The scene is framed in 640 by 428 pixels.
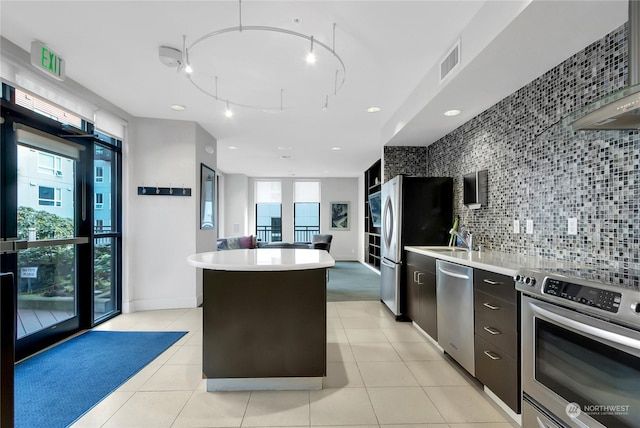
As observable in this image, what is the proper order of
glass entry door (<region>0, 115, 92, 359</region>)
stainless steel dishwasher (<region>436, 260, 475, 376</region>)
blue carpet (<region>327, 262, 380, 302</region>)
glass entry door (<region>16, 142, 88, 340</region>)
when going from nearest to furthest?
stainless steel dishwasher (<region>436, 260, 475, 376</region>), glass entry door (<region>0, 115, 92, 359</region>), glass entry door (<region>16, 142, 88, 340</region>), blue carpet (<region>327, 262, 380, 302</region>)

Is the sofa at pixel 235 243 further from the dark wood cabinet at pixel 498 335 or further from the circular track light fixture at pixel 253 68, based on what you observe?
the dark wood cabinet at pixel 498 335

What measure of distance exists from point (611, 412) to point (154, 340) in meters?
3.50

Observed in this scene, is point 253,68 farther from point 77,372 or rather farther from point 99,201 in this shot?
point 77,372

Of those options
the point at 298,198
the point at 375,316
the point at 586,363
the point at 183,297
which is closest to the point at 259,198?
the point at 298,198

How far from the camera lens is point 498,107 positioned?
285cm

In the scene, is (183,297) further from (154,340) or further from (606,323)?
(606,323)

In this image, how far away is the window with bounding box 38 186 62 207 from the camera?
2838 millimetres

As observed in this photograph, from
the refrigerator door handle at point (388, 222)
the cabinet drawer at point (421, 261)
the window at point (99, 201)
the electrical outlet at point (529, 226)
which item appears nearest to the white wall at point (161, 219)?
the window at point (99, 201)

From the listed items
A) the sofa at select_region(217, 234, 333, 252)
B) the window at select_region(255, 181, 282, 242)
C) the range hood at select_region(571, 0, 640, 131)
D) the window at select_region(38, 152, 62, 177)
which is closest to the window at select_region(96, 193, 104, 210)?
the window at select_region(38, 152, 62, 177)

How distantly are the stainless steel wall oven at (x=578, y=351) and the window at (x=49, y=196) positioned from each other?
158 inches

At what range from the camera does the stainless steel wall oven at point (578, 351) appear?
3.48 ft

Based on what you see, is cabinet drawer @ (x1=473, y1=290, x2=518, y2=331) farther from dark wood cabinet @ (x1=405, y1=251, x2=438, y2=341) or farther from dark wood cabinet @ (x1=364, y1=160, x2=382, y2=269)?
dark wood cabinet @ (x1=364, y1=160, x2=382, y2=269)

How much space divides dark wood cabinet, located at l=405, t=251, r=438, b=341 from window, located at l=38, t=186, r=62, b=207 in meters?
3.83

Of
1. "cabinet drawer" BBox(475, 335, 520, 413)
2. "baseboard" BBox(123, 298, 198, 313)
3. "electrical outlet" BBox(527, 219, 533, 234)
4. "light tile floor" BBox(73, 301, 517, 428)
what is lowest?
"light tile floor" BBox(73, 301, 517, 428)
